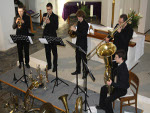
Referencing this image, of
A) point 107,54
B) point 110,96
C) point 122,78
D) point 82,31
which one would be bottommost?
point 110,96

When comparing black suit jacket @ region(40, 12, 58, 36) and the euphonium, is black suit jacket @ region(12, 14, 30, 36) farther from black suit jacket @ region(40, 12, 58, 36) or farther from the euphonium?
the euphonium

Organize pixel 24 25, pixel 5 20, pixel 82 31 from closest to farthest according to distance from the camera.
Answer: pixel 82 31
pixel 24 25
pixel 5 20

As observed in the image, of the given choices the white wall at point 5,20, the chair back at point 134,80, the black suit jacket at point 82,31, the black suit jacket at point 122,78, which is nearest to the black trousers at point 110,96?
the black suit jacket at point 122,78

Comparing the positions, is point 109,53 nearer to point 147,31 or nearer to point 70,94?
point 70,94

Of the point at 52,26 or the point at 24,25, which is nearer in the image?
the point at 52,26

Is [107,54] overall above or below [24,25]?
below

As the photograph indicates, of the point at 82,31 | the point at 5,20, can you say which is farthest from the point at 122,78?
the point at 5,20

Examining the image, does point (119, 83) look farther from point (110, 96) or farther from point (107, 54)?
point (107, 54)

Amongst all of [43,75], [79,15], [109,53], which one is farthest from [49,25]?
[109,53]

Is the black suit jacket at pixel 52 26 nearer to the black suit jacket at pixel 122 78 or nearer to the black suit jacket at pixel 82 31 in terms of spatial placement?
the black suit jacket at pixel 82 31

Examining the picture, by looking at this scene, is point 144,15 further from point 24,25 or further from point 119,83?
point 119,83

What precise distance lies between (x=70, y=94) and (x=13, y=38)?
1.77 meters

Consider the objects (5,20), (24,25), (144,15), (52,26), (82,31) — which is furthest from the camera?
(144,15)

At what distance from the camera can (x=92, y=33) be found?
20.7ft
